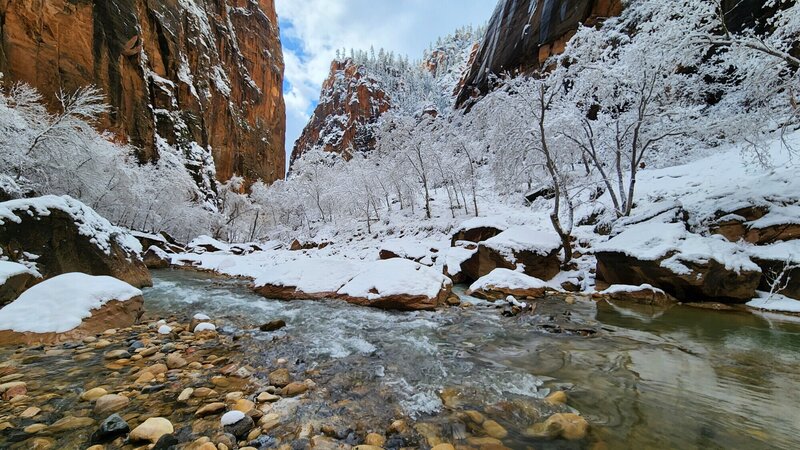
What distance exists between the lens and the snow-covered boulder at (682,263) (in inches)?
304

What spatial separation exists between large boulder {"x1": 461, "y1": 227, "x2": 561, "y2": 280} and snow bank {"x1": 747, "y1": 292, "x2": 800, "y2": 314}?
16.8ft

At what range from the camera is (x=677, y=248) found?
8344mm

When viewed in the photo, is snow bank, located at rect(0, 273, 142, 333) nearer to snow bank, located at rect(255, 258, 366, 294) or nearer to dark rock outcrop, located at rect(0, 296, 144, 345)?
dark rock outcrop, located at rect(0, 296, 144, 345)

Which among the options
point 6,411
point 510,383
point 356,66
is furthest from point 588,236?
point 356,66

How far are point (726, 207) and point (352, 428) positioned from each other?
41.4 feet

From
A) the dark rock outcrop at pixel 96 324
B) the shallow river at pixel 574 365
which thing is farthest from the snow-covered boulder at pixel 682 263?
the dark rock outcrop at pixel 96 324

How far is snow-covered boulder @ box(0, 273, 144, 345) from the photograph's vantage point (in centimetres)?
467

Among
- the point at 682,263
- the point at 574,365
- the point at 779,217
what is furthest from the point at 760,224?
the point at 574,365

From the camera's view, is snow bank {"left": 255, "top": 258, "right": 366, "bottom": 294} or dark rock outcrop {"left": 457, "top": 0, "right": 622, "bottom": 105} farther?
dark rock outcrop {"left": 457, "top": 0, "right": 622, "bottom": 105}

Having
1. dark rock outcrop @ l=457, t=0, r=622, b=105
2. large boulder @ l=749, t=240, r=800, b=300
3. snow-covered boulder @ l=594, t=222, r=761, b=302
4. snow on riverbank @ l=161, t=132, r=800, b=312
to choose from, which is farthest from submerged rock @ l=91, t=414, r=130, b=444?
dark rock outcrop @ l=457, t=0, r=622, b=105

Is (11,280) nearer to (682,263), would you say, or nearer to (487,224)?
(682,263)

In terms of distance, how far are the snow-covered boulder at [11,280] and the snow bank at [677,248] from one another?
14.2 meters

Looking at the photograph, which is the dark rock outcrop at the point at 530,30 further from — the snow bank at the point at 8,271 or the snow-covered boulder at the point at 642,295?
the snow bank at the point at 8,271

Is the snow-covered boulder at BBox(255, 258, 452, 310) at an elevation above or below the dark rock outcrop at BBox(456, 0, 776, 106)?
below
